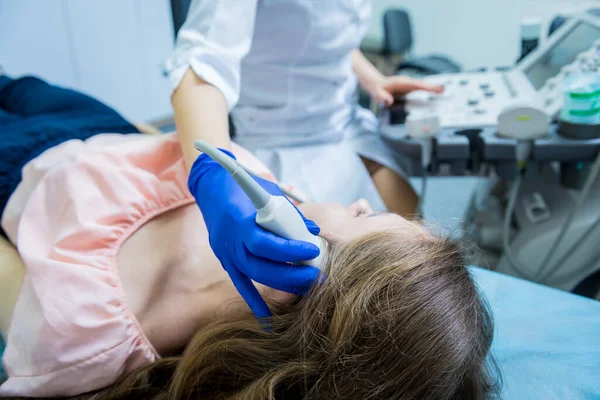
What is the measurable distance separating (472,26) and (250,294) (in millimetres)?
2847

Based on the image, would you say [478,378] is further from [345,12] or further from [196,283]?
[345,12]

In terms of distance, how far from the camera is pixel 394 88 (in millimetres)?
1407

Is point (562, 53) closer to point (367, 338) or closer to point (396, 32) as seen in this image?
point (367, 338)

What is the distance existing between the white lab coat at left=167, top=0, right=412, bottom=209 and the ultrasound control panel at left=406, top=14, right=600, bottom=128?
20 cm

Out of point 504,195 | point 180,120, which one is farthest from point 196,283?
point 504,195

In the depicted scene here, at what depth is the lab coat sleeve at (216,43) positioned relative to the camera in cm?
95

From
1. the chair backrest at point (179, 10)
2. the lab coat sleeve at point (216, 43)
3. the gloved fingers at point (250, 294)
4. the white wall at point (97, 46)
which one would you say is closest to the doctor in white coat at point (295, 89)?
the lab coat sleeve at point (216, 43)

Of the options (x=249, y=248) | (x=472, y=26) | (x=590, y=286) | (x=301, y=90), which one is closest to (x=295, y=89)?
(x=301, y=90)

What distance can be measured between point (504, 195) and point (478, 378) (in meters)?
1.13

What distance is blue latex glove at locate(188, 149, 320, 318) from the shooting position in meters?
0.60

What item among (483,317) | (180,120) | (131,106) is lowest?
(131,106)

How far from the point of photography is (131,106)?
9.51 feet

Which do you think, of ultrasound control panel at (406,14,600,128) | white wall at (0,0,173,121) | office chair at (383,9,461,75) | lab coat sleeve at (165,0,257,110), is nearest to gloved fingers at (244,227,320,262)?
lab coat sleeve at (165,0,257,110)

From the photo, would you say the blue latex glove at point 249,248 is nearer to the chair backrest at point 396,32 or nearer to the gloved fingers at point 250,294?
the gloved fingers at point 250,294
